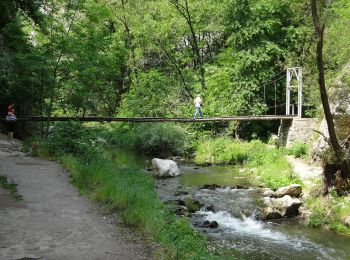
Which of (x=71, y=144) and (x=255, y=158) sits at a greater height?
(x=71, y=144)

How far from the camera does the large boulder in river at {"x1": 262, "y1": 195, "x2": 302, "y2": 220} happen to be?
31.4 ft

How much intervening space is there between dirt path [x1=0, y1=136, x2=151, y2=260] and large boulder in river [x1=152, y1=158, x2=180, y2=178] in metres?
6.43

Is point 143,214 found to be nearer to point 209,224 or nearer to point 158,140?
point 209,224

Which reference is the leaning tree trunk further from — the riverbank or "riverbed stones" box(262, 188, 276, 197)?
"riverbed stones" box(262, 188, 276, 197)

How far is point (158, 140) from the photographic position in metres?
19.5

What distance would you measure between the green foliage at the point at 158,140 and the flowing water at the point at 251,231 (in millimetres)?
6322

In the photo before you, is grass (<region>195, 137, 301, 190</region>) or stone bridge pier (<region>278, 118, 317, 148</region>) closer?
Answer: grass (<region>195, 137, 301, 190</region>)

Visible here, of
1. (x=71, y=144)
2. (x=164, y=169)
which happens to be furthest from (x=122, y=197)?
(x=164, y=169)

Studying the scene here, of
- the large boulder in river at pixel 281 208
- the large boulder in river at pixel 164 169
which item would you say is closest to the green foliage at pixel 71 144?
the large boulder in river at pixel 164 169

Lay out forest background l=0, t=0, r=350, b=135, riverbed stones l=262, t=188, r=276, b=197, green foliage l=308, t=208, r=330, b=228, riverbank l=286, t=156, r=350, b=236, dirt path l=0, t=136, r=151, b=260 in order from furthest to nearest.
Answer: forest background l=0, t=0, r=350, b=135
riverbed stones l=262, t=188, r=276, b=197
green foliage l=308, t=208, r=330, b=228
riverbank l=286, t=156, r=350, b=236
dirt path l=0, t=136, r=151, b=260

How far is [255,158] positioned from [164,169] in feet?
14.0

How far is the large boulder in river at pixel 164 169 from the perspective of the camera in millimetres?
14198

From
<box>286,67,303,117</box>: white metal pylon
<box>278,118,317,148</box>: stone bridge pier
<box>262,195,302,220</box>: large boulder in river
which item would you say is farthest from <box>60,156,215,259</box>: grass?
<box>286,67,303,117</box>: white metal pylon

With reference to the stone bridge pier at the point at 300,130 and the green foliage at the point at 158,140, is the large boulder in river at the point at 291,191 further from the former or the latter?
the green foliage at the point at 158,140
